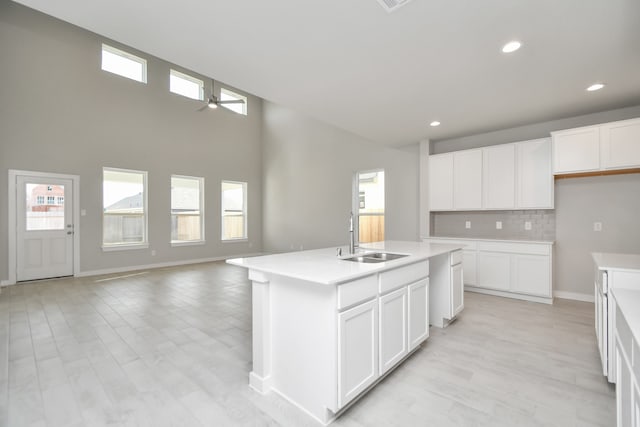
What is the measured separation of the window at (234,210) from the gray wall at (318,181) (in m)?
0.66

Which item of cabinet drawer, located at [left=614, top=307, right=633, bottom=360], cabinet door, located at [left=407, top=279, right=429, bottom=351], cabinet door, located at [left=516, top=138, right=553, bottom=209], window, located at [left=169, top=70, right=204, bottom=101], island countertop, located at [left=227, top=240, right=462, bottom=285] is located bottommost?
cabinet door, located at [left=407, top=279, right=429, bottom=351]

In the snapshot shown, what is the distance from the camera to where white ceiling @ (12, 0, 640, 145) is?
1956 mm

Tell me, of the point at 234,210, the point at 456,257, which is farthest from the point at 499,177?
the point at 234,210

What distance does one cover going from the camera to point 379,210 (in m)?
6.42

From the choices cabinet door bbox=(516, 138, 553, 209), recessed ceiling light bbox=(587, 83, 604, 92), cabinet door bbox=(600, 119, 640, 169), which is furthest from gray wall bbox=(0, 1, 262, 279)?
cabinet door bbox=(600, 119, 640, 169)

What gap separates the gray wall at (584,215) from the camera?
3740 millimetres

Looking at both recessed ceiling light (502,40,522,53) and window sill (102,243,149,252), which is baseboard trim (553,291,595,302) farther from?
window sill (102,243,149,252)

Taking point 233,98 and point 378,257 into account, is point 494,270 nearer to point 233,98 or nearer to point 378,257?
point 378,257

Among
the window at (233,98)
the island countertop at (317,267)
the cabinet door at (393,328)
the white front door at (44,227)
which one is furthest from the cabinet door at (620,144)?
the white front door at (44,227)

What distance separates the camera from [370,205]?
261 inches

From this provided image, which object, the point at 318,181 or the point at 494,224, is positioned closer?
the point at 494,224

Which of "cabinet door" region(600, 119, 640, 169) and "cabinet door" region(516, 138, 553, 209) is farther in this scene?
"cabinet door" region(516, 138, 553, 209)

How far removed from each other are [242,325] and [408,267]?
1978mm

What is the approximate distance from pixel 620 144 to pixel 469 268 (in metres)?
2.38
